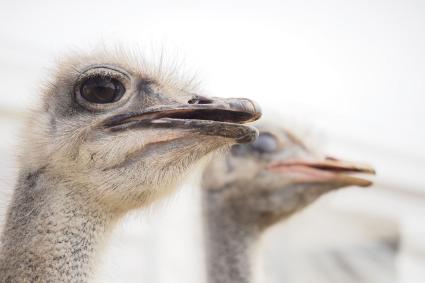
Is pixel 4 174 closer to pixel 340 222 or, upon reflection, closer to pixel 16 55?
pixel 16 55

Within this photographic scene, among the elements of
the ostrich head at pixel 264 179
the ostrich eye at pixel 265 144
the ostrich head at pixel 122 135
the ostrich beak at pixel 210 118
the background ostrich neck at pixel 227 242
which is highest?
the ostrich beak at pixel 210 118

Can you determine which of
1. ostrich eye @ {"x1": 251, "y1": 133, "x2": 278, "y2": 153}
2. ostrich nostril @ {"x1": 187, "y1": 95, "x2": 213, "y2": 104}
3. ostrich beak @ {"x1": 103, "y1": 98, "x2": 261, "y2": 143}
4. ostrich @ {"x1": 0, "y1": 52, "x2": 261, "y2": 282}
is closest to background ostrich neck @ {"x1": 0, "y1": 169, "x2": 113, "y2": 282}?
ostrich @ {"x1": 0, "y1": 52, "x2": 261, "y2": 282}

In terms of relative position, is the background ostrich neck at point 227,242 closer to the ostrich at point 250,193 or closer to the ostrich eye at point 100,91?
the ostrich at point 250,193

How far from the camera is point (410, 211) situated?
9023 mm

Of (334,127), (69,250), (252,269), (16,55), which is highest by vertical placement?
(69,250)

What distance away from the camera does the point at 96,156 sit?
230 cm

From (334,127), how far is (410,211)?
1195mm

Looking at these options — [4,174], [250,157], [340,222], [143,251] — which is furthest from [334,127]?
[4,174]

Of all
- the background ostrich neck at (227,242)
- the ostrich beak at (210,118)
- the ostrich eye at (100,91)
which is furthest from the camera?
the background ostrich neck at (227,242)

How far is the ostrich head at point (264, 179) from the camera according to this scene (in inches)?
134

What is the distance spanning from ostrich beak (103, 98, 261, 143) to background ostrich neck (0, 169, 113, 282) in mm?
224

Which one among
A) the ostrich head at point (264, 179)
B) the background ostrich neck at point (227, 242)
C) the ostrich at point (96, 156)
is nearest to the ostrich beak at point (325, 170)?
the ostrich head at point (264, 179)

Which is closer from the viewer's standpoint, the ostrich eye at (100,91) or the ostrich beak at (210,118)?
the ostrich beak at (210,118)

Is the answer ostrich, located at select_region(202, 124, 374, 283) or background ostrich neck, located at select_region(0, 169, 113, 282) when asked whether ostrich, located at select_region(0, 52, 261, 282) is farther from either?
ostrich, located at select_region(202, 124, 374, 283)
